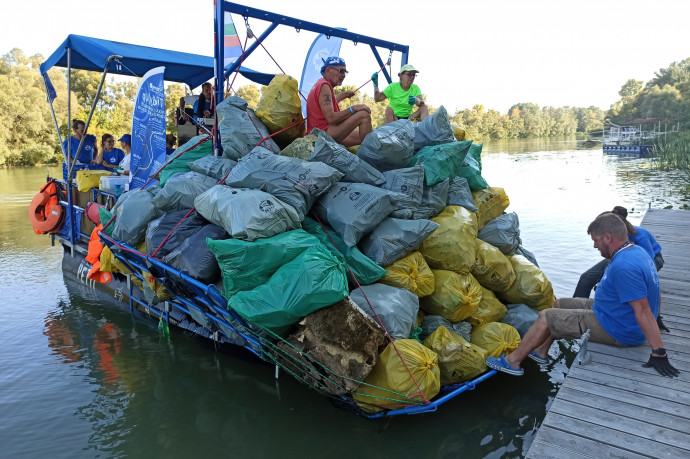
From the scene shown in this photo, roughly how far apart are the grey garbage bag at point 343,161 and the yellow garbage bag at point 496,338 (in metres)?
1.40

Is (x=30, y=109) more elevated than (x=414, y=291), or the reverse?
(x=30, y=109)

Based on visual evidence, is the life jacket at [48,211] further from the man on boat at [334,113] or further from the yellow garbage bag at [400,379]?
the yellow garbage bag at [400,379]

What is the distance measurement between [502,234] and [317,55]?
15.5 feet

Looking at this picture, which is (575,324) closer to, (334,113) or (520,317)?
(520,317)

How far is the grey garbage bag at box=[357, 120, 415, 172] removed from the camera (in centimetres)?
392

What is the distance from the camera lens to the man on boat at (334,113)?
4291mm

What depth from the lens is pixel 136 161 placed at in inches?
226

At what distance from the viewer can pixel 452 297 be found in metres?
3.51

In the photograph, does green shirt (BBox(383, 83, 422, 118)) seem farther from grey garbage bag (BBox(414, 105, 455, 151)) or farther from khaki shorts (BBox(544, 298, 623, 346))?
khaki shorts (BBox(544, 298, 623, 346))

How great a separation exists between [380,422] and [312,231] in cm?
144

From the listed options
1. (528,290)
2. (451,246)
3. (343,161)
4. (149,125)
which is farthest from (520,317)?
(149,125)

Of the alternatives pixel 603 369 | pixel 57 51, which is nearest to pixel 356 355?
pixel 603 369

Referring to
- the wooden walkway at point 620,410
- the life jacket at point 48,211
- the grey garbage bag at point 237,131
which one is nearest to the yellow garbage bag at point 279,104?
the grey garbage bag at point 237,131

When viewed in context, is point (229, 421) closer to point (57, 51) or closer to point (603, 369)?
point (603, 369)
